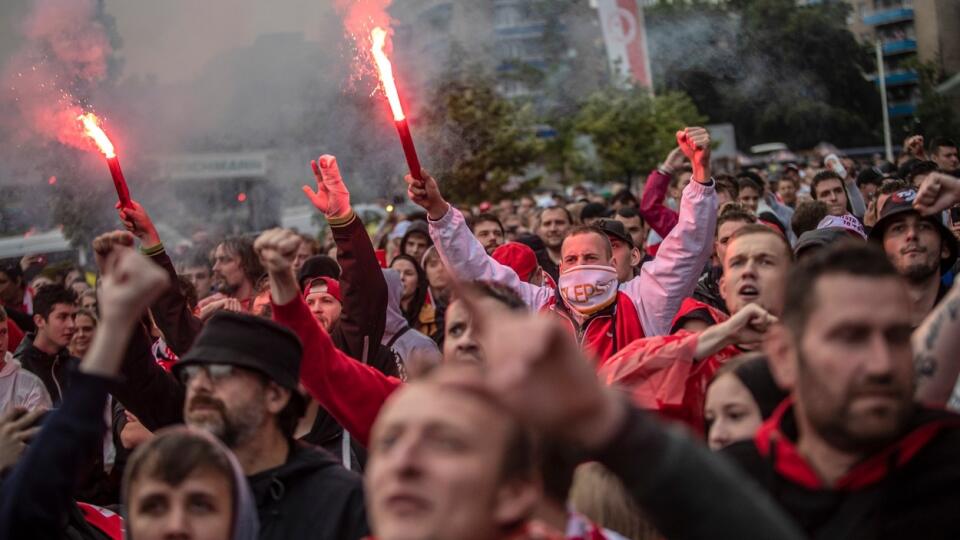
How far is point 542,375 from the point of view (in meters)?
2.18

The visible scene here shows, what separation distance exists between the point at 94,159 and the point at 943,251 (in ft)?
28.4

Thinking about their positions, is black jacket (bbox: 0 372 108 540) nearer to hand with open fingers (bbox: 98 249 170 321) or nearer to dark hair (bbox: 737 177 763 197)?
hand with open fingers (bbox: 98 249 170 321)

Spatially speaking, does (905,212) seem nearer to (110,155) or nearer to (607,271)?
(607,271)

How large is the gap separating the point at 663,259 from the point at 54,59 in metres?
6.12

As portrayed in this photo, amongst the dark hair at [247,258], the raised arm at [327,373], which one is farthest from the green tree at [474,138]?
the raised arm at [327,373]

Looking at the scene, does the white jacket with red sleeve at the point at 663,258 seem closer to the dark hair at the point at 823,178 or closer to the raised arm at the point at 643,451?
the raised arm at the point at 643,451

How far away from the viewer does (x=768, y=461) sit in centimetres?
290

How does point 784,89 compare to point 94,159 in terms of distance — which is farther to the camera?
point 784,89

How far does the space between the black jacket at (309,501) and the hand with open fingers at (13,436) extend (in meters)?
0.78

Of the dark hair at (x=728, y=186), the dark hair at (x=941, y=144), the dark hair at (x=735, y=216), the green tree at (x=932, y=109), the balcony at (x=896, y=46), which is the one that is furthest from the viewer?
the balcony at (x=896, y=46)

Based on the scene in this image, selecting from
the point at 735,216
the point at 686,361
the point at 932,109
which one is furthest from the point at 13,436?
the point at 932,109

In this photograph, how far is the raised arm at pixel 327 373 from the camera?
4.38m

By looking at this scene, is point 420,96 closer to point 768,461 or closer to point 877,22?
point 768,461

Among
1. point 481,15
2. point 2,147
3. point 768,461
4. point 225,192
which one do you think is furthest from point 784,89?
point 768,461
